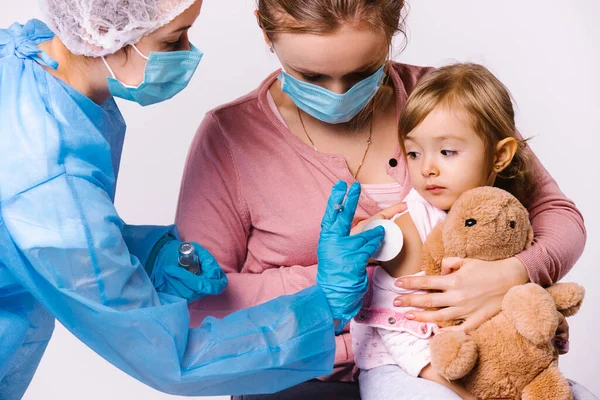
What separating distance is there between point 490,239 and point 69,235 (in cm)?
82

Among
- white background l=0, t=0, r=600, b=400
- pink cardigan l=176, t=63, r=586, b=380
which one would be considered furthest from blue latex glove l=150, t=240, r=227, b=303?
white background l=0, t=0, r=600, b=400

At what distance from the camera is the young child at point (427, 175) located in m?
1.97

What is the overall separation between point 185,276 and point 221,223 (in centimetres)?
23

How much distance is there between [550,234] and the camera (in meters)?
2.12

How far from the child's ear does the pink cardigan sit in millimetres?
188

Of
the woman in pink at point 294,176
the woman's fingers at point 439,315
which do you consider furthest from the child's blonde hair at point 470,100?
the woman's fingers at point 439,315

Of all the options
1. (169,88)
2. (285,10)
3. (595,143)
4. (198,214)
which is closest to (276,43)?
(285,10)

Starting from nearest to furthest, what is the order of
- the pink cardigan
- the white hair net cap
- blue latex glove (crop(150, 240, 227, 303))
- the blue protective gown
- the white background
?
the blue protective gown, the white hair net cap, blue latex glove (crop(150, 240, 227, 303)), the pink cardigan, the white background

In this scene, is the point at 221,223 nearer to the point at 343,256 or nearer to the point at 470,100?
the point at 343,256

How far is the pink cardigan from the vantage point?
→ 2.20m

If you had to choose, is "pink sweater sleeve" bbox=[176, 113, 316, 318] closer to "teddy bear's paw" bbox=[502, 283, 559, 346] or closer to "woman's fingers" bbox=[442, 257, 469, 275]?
"woman's fingers" bbox=[442, 257, 469, 275]

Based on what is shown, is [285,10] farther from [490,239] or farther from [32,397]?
[32,397]

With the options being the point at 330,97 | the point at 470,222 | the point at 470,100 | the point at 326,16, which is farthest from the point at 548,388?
the point at 326,16

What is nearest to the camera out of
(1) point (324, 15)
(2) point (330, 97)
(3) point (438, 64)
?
(1) point (324, 15)
